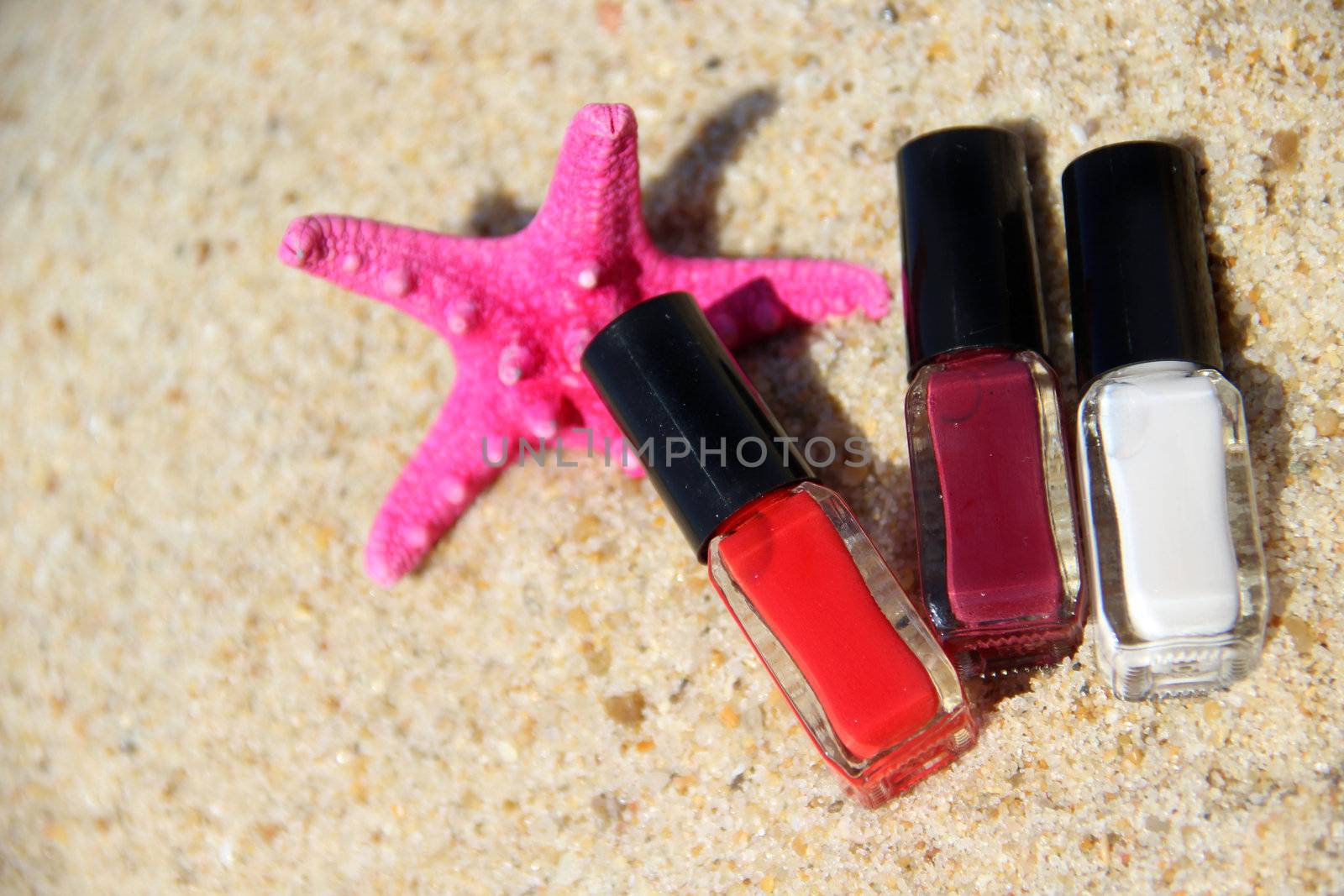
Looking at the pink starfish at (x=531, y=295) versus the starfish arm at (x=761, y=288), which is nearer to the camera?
the pink starfish at (x=531, y=295)

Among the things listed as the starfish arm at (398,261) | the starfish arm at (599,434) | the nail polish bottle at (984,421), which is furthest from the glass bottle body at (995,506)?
the starfish arm at (398,261)

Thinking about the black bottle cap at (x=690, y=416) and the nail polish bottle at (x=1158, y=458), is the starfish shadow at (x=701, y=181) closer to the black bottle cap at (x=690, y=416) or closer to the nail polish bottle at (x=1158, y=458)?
the black bottle cap at (x=690, y=416)

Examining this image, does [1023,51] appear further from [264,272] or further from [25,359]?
[25,359]

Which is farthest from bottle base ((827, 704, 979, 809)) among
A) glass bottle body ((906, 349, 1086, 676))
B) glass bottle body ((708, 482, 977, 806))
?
glass bottle body ((906, 349, 1086, 676))

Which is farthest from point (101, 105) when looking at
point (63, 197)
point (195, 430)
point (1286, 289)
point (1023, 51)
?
point (1286, 289)

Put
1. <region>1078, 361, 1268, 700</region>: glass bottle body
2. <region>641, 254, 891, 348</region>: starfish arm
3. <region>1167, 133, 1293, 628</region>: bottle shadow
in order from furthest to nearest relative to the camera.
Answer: <region>641, 254, 891, 348</region>: starfish arm
<region>1167, 133, 1293, 628</region>: bottle shadow
<region>1078, 361, 1268, 700</region>: glass bottle body

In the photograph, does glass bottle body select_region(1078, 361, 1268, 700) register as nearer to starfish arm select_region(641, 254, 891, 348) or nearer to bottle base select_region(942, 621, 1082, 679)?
bottle base select_region(942, 621, 1082, 679)
